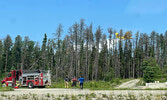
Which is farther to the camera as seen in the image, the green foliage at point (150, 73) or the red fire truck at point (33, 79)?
the green foliage at point (150, 73)

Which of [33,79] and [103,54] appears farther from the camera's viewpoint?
[103,54]

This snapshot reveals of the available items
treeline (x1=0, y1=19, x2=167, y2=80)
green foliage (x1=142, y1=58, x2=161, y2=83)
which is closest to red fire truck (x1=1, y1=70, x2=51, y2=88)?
green foliage (x1=142, y1=58, x2=161, y2=83)

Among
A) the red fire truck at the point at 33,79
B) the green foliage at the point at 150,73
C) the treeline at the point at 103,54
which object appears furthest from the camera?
the treeline at the point at 103,54

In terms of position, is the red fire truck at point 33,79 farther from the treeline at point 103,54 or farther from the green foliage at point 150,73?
the treeline at point 103,54

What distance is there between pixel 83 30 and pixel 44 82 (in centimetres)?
2782

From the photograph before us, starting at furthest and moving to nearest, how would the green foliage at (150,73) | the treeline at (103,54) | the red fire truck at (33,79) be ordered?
the treeline at (103,54) → the green foliage at (150,73) → the red fire truck at (33,79)

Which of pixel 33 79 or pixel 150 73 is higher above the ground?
pixel 150 73

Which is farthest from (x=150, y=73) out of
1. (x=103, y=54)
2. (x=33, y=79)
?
(x=103, y=54)

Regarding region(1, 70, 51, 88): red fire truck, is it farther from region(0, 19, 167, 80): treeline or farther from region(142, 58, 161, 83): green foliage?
region(0, 19, 167, 80): treeline

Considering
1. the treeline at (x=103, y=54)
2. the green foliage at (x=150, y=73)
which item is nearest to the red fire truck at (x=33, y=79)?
the green foliage at (x=150, y=73)

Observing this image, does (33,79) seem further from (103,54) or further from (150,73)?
(103,54)

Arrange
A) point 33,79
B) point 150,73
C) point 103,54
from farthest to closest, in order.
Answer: point 103,54 < point 150,73 < point 33,79

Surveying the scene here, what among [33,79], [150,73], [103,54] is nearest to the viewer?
[33,79]

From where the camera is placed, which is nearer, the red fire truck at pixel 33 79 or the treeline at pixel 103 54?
the red fire truck at pixel 33 79
